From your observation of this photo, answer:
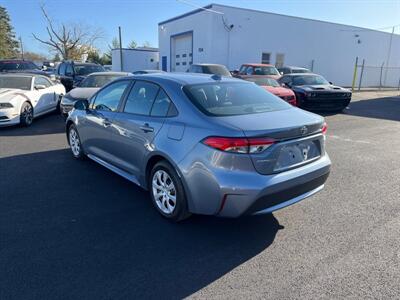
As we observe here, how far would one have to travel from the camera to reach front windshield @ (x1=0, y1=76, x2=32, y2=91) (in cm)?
918

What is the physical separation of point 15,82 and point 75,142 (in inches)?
204

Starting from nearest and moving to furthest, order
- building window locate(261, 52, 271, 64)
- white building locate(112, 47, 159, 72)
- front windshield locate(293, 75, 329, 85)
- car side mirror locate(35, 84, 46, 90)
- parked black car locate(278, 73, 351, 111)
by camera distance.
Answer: car side mirror locate(35, 84, 46, 90) → parked black car locate(278, 73, 351, 111) → front windshield locate(293, 75, 329, 85) → building window locate(261, 52, 271, 64) → white building locate(112, 47, 159, 72)

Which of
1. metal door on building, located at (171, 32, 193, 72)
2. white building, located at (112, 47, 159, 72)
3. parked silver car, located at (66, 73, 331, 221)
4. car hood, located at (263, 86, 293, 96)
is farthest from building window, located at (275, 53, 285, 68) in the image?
parked silver car, located at (66, 73, 331, 221)

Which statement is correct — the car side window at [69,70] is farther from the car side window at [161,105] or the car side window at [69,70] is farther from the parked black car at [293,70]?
the car side window at [161,105]

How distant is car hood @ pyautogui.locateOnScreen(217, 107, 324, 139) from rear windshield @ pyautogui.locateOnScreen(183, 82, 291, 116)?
161mm

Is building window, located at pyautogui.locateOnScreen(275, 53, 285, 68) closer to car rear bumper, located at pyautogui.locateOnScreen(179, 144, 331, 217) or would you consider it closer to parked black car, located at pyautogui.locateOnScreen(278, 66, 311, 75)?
parked black car, located at pyautogui.locateOnScreen(278, 66, 311, 75)

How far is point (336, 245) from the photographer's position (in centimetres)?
314

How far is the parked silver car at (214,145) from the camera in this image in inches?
112

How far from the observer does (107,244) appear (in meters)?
3.11

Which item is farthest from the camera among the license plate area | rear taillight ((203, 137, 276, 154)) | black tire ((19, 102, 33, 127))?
black tire ((19, 102, 33, 127))

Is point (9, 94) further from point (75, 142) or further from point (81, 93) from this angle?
point (75, 142)

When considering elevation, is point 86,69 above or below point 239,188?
above

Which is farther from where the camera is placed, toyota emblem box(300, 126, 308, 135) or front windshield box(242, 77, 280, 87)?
front windshield box(242, 77, 280, 87)

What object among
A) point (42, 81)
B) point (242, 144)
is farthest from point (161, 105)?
point (42, 81)
